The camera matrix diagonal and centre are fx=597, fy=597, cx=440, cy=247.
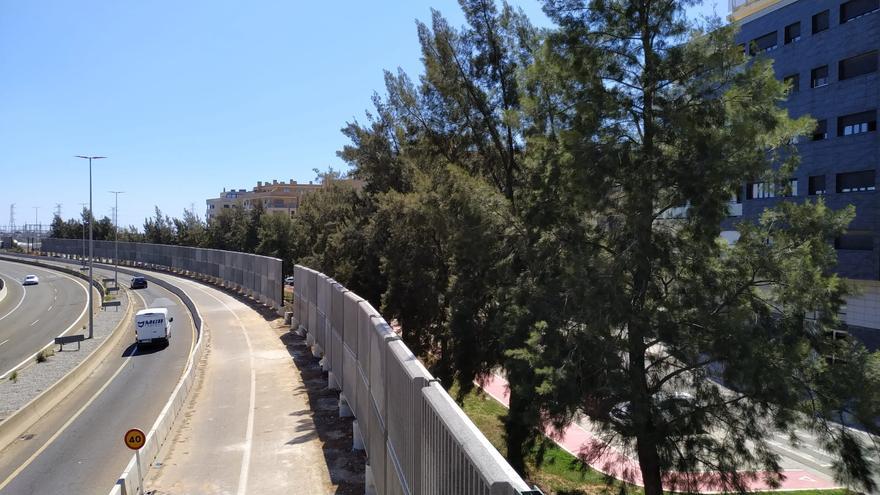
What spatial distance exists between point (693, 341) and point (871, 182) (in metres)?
24.5

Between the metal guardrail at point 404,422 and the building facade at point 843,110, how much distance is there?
23.0 metres

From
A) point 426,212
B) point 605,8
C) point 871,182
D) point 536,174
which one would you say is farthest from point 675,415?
point 871,182

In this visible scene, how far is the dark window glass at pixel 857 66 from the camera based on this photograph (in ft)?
92.1

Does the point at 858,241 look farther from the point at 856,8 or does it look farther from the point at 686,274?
the point at 686,274

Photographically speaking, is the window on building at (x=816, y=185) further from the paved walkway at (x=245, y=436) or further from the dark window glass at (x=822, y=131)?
the paved walkway at (x=245, y=436)

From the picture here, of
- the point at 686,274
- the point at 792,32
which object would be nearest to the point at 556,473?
the point at 686,274

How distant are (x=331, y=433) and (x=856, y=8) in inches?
1225

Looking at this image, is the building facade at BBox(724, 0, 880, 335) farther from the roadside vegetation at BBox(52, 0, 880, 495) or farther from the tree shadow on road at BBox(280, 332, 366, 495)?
the tree shadow on road at BBox(280, 332, 366, 495)

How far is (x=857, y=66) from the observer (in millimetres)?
28859

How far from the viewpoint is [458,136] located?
61.2 ft

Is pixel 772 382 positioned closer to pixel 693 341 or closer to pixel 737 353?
pixel 737 353

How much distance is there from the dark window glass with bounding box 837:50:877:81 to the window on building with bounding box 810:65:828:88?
86cm

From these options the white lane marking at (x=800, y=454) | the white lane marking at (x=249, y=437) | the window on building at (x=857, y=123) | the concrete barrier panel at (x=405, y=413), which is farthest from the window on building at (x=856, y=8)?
the white lane marking at (x=249, y=437)

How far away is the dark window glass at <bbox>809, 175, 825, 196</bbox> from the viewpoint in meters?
30.2
